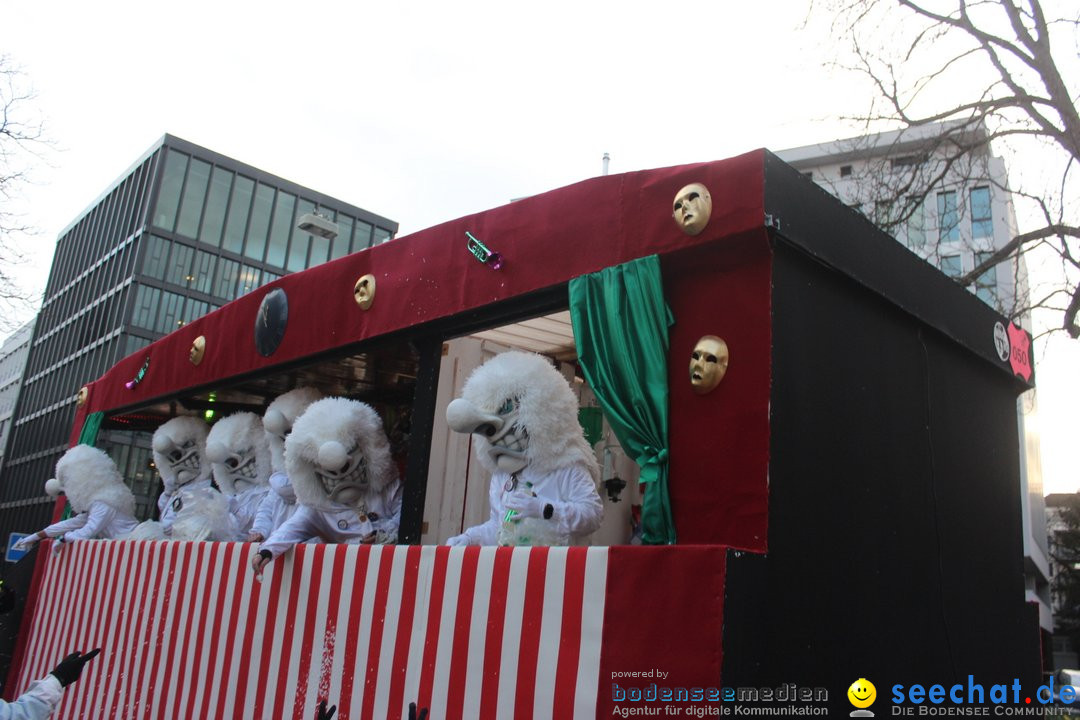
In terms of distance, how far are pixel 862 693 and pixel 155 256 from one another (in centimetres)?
3646

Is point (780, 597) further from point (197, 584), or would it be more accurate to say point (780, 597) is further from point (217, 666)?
point (197, 584)

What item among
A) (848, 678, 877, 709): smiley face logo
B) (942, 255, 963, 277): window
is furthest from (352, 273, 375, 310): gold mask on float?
(942, 255, 963, 277): window

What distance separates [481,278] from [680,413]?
57.2 inches

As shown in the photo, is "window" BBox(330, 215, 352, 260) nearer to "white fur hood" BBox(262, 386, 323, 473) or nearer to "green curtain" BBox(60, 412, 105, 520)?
"green curtain" BBox(60, 412, 105, 520)

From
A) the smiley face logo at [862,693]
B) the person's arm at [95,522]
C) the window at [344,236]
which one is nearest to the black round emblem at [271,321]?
the person's arm at [95,522]

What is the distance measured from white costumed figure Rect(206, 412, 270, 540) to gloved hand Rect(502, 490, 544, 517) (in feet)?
13.0

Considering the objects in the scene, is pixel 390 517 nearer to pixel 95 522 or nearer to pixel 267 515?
pixel 267 515

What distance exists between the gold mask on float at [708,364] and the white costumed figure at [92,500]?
266 inches

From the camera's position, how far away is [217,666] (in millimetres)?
4688

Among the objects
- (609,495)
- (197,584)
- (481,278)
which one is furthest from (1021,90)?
(197,584)

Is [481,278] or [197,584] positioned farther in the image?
[197,584]

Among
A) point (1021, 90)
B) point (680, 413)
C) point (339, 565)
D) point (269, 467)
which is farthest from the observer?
point (1021, 90)

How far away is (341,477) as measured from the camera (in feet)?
17.0

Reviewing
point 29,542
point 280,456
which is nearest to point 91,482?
point 29,542
